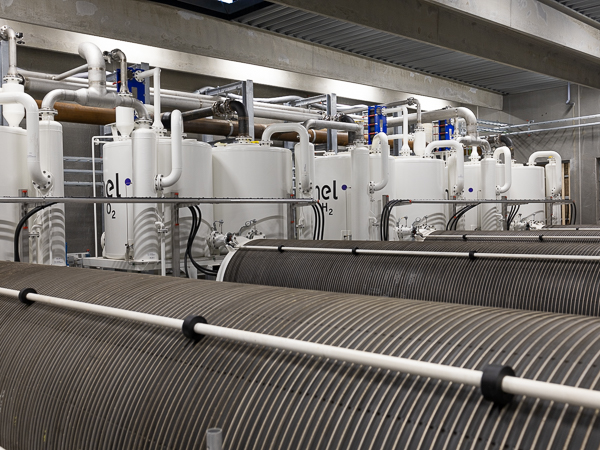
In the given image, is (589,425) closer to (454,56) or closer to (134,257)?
(134,257)

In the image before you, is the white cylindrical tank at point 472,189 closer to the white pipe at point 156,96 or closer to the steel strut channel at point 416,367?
the white pipe at point 156,96

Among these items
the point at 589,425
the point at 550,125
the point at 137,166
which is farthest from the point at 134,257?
the point at 550,125

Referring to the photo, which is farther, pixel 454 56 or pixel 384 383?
pixel 454 56

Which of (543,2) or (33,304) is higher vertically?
(543,2)

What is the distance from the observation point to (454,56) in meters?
10.6

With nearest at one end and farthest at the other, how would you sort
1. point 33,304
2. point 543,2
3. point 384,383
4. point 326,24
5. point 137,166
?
point 384,383 → point 33,304 → point 137,166 → point 543,2 → point 326,24

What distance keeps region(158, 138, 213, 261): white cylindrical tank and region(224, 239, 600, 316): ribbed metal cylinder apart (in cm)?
Answer: 87

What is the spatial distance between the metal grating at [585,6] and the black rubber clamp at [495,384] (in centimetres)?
736

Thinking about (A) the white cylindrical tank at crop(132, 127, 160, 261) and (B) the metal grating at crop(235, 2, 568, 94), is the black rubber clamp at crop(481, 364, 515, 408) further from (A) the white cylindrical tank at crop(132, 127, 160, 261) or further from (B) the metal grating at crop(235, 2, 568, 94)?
(B) the metal grating at crop(235, 2, 568, 94)

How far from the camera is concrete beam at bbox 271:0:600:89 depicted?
5.62m

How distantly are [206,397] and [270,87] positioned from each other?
28.7 ft

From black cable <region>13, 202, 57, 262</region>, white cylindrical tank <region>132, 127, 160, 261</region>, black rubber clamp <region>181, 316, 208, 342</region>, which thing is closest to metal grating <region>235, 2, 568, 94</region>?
white cylindrical tank <region>132, 127, 160, 261</region>

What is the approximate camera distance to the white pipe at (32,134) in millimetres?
4363

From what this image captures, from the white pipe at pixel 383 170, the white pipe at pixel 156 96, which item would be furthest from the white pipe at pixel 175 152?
the white pipe at pixel 383 170
